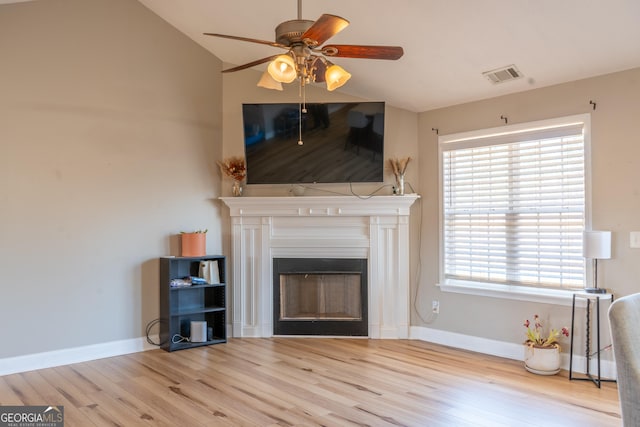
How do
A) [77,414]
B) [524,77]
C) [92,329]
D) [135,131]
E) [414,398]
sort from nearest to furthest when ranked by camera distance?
1. [77,414]
2. [414,398]
3. [524,77]
4. [92,329]
5. [135,131]

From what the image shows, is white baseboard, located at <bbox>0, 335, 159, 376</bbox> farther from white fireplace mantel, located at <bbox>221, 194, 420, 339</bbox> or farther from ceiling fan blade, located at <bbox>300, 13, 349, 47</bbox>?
ceiling fan blade, located at <bbox>300, 13, 349, 47</bbox>

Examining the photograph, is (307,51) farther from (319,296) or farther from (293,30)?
(319,296)

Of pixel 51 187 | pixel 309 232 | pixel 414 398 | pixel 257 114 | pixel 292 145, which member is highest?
pixel 257 114

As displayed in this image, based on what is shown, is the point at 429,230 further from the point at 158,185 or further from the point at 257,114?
the point at 158,185

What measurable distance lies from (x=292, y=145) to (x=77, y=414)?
310 cm

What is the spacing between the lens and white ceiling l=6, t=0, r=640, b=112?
10.4 feet

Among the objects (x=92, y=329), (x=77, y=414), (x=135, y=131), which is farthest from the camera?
(x=135, y=131)

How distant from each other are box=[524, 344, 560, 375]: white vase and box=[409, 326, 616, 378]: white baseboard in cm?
19

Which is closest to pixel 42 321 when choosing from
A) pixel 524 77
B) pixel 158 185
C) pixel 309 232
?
pixel 158 185

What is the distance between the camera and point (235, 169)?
5.07 m

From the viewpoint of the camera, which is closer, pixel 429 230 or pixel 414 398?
pixel 414 398

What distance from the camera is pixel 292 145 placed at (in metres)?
5.04

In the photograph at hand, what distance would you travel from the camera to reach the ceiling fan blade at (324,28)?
2293 millimetres

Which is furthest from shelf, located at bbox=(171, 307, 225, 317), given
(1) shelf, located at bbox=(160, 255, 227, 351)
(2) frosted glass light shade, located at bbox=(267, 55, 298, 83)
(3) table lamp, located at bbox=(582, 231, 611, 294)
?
(3) table lamp, located at bbox=(582, 231, 611, 294)
